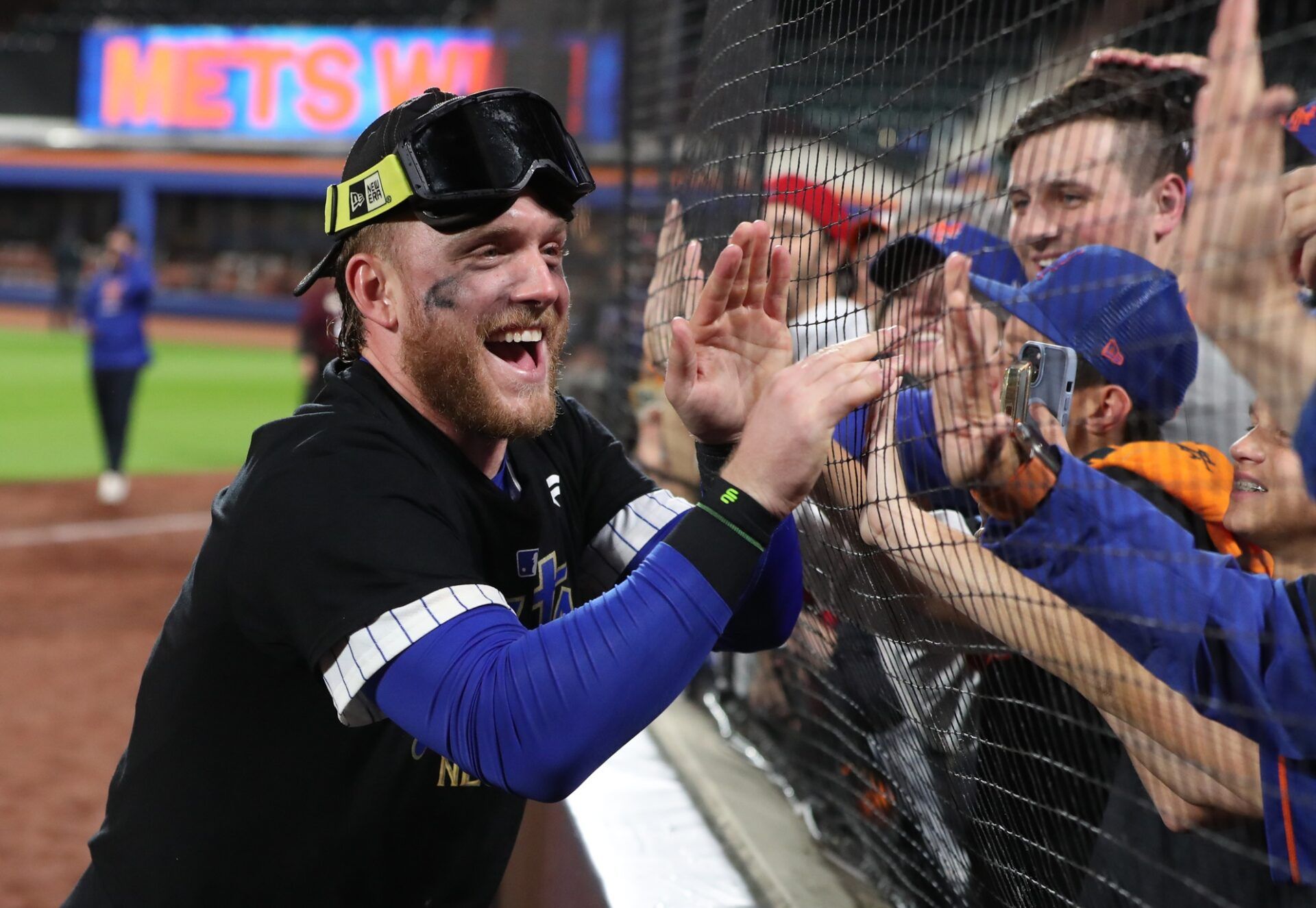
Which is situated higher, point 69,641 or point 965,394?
point 965,394

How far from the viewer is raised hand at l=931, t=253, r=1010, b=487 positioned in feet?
4.46

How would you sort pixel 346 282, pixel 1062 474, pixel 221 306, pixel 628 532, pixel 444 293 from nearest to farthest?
pixel 1062 474
pixel 444 293
pixel 346 282
pixel 628 532
pixel 221 306

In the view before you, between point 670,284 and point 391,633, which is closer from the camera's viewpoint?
point 391,633

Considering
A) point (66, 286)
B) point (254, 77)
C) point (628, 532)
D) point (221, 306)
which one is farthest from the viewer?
point (221, 306)

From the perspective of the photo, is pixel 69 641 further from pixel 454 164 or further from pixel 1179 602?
pixel 1179 602

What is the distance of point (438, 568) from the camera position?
4.00 ft

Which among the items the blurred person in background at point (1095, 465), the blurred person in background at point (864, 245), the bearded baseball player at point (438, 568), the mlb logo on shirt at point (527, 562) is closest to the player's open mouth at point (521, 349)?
the bearded baseball player at point (438, 568)

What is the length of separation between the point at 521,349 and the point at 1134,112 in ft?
3.47

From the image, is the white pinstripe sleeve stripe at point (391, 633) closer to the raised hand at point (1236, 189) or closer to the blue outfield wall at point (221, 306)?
the raised hand at point (1236, 189)

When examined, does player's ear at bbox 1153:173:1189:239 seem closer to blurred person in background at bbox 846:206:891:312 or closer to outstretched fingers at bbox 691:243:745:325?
blurred person in background at bbox 846:206:891:312

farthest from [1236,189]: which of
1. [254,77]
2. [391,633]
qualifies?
[254,77]

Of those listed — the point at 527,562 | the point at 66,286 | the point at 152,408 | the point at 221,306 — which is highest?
the point at 527,562

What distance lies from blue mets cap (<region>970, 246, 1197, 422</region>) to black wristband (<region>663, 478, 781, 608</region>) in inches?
17.4

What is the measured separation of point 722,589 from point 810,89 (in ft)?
2.97
